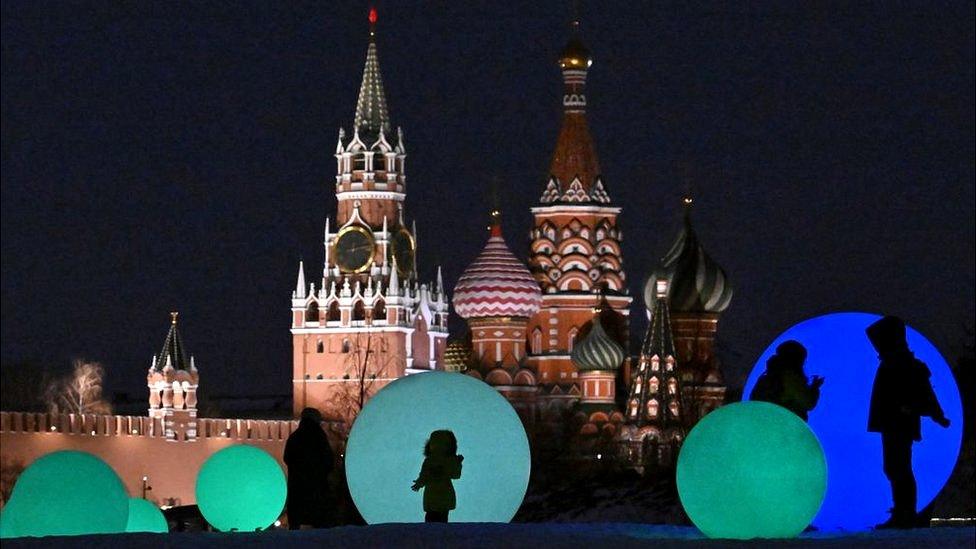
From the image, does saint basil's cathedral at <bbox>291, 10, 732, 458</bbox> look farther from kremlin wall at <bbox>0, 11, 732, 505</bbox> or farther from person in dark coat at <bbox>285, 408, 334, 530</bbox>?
person in dark coat at <bbox>285, 408, 334, 530</bbox>

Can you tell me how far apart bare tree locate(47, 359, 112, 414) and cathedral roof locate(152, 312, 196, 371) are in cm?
261

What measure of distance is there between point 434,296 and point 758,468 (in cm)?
6993

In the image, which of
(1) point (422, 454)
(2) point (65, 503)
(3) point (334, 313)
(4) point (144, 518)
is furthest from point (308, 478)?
(3) point (334, 313)

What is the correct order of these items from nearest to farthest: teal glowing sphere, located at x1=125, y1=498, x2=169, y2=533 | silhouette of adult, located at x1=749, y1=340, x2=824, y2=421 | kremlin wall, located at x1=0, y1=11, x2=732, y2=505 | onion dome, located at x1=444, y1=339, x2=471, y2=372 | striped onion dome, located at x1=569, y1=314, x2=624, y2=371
→ silhouette of adult, located at x1=749, y1=340, x2=824, y2=421 → teal glowing sphere, located at x1=125, y1=498, x2=169, y2=533 → kremlin wall, located at x1=0, y1=11, x2=732, y2=505 → striped onion dome, located at x1=569, y1=314, x2=624, y2=371 → onion dome, located at x1=444, y1=339, x2=471, y2=372

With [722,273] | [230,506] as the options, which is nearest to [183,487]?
[722,273]

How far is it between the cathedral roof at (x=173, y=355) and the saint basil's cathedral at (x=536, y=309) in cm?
437

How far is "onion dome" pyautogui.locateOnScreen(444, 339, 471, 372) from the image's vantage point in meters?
73.0

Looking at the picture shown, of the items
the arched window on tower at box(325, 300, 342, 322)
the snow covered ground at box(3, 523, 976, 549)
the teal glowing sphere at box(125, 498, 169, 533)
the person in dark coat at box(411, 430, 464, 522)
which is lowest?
the teal glowing sphere at box(125, 498, 169, 533)

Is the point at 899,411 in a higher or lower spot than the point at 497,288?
lower

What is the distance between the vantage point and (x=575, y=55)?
2891 inches

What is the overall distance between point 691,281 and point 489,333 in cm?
752

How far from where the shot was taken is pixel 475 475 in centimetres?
1614

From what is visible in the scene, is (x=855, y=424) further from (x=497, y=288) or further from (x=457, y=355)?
(x=457, y=355)

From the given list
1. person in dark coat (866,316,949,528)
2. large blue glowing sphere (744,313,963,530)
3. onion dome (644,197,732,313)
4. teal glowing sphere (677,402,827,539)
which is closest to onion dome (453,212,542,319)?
onion dome (644,197,732,313)
